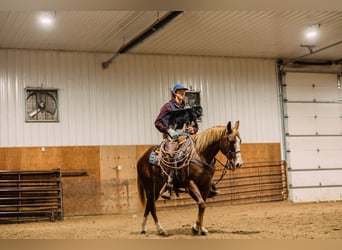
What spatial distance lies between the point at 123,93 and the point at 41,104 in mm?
2369

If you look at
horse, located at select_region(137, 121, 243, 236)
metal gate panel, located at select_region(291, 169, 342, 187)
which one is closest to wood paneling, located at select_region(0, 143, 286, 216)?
metal gate panel, located at select_region(291, 169, 342, 187)

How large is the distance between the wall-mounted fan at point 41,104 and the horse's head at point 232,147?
735cm

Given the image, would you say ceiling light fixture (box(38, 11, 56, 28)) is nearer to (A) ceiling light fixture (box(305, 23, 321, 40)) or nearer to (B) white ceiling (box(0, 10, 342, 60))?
(B) white ceiling (box(0, 10, 342, 60))

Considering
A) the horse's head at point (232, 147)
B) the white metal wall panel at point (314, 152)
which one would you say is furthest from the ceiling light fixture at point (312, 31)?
the horse's head at point (232, 147)

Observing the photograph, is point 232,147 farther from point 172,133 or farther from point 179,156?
point 172,133

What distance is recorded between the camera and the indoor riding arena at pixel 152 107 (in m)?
12.5

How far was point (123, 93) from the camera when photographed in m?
14.9

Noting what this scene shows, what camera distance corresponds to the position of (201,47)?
49.7 ft

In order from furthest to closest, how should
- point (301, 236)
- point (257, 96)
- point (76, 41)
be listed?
point (257, 96) → point (76, 41) → point (301, 236)

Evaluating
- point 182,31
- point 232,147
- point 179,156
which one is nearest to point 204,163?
point 179,156

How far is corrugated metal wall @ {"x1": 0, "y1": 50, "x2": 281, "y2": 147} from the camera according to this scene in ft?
45.0
